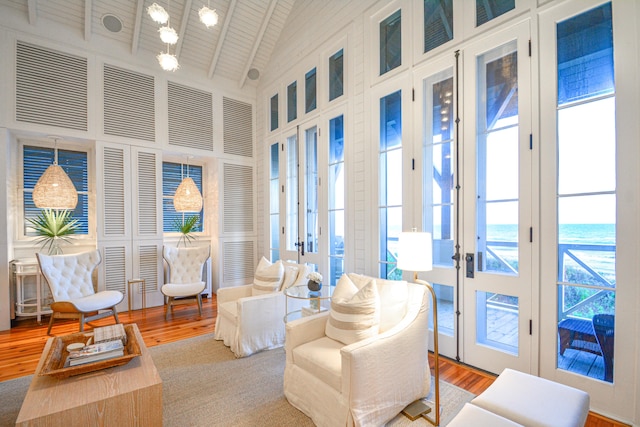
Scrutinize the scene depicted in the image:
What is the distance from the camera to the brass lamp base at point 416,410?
2.10m

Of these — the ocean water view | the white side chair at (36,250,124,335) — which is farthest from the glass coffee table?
the white side chair at (36,250,124,335)

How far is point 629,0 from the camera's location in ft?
6.61

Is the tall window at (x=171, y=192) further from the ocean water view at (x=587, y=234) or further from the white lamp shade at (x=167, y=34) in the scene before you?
the ocean water view at (x=587, y=234)

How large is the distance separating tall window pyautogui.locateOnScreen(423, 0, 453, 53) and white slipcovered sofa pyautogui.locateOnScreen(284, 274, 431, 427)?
2468 mm

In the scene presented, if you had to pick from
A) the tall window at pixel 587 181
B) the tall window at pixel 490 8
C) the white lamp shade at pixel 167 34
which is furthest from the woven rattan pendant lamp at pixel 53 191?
the tall window at pixel 587 181

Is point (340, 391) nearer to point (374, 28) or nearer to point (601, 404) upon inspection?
point (601, 404)

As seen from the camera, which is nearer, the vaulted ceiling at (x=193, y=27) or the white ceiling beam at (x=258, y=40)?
the vaulted ceiling at (x=193, y=27)

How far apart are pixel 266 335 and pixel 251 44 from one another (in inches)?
193

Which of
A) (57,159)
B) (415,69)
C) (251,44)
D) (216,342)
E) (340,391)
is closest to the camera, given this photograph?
(340,391)

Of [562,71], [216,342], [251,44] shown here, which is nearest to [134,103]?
[251,44]

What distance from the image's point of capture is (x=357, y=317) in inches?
87.5

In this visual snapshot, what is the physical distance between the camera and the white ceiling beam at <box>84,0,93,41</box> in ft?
13.7

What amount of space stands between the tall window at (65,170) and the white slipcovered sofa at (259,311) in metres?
3.08

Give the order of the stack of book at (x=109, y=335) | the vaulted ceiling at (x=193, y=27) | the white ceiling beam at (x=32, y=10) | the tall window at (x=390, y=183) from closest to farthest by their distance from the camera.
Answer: the stack of book at (x=109, y=335) → the tall window at (x=390, y=183) → the white ceiling beam at (x=32, y=10) → the vaulted ceiling at (x=193, y=27)
